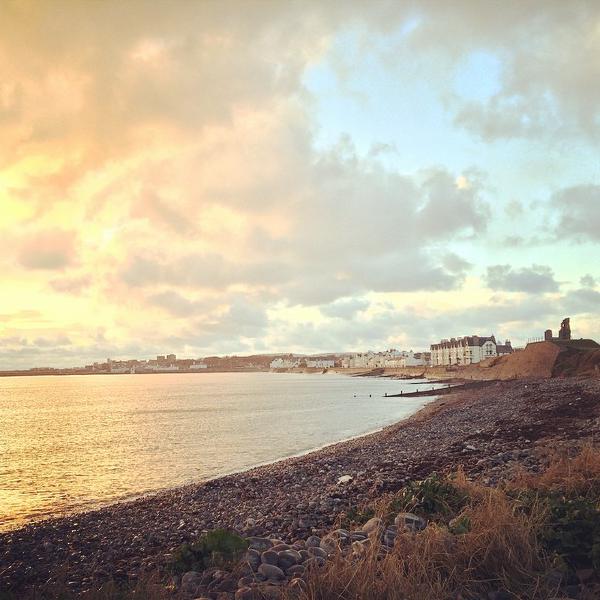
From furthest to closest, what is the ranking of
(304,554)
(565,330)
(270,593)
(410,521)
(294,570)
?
1. (565,330)
2. (410,521)
3. (304,554)
4. (294,570)
5. (270,593)

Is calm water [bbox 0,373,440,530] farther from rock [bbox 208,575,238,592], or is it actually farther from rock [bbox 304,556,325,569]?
rock [bbox 304,556,325,569]

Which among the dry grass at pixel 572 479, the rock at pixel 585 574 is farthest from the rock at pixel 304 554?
the dry grass at pixel 572 479

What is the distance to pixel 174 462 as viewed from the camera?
95.7 feet

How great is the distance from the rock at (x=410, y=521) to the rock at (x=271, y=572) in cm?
238

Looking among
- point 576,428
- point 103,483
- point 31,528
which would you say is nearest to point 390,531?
point 31,528

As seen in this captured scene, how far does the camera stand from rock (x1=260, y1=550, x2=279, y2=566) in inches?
255

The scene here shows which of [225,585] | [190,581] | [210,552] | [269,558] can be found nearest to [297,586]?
[225,585]

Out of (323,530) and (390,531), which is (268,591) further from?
(323,530)

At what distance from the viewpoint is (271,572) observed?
603 centimetres

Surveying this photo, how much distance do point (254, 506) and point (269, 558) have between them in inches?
355

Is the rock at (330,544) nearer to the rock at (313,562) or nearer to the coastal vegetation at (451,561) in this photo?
the coastal vegetation at (451,561)

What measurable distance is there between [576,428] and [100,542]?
61.9 feet

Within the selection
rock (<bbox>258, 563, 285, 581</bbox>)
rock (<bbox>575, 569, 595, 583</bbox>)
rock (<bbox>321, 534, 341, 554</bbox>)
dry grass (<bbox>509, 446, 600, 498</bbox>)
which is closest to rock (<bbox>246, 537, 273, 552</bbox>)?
rock (<bbox>321, 534, 341, 554</bbox>)

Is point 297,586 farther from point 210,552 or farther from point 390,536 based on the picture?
point 390,536
